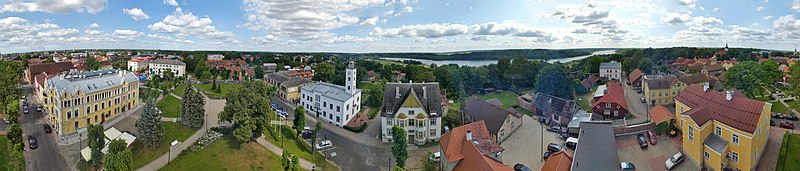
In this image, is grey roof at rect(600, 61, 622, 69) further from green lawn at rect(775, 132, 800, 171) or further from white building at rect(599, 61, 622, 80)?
green lawn at rect(775, 132, 800, 171)

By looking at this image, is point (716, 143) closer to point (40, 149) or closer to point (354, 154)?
point (354, 154)

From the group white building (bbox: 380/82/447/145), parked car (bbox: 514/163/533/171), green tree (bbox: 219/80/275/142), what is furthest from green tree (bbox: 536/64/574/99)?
green tree (bbox: 219/80/275/142)

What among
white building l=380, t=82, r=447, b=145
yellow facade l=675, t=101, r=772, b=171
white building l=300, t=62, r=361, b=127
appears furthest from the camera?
white building l=300, t=62, r=361, b=127

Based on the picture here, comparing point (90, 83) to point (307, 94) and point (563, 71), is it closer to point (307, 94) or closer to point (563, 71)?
point (307, 94)

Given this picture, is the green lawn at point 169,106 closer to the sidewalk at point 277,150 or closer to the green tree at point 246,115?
the green tree at point 246,115

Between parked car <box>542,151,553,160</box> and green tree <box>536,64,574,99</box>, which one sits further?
green tree <box>536,64,574,99</box>

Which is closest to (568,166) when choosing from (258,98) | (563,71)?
(258,98)

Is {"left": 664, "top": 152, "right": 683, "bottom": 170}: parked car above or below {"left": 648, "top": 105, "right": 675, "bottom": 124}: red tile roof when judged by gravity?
below
